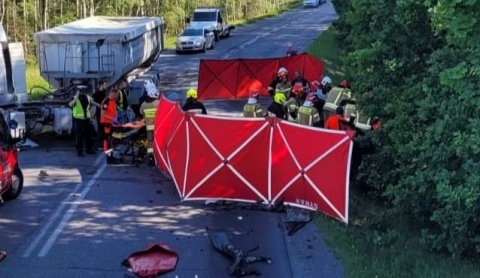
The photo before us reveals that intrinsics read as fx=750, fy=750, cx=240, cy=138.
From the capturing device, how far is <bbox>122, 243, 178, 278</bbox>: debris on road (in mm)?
Result: 9609

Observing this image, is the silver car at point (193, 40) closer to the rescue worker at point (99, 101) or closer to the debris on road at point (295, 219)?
the rescue worker at point (99, 101)

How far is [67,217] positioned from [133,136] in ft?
13.5

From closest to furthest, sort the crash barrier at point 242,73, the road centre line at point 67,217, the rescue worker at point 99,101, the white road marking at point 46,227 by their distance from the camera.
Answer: the white road marking at point 46,227
the road centre line at point 67,217
the rescue worker at point 99,101
the crash barrier at point 242,73

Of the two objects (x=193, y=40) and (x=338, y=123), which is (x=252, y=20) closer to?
(x=193, y=40)

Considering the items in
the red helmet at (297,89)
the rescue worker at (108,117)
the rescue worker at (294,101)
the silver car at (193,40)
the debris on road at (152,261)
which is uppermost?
the red helmet at (297,89)

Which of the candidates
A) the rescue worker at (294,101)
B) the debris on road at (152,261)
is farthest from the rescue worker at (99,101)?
the debris on road at (152,261)

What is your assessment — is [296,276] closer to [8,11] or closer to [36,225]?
[36,225]

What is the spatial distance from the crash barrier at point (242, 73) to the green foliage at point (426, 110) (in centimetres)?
1011

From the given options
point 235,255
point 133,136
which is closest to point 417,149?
point 235,255

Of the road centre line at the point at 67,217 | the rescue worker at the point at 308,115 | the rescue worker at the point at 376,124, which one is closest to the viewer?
the road centre line at the point at 67,217

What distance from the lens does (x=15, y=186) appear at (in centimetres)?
1337

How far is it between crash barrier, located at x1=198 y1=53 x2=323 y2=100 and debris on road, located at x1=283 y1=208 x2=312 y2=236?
521 inches

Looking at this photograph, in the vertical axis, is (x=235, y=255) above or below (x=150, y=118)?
below

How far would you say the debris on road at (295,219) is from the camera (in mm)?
11575
